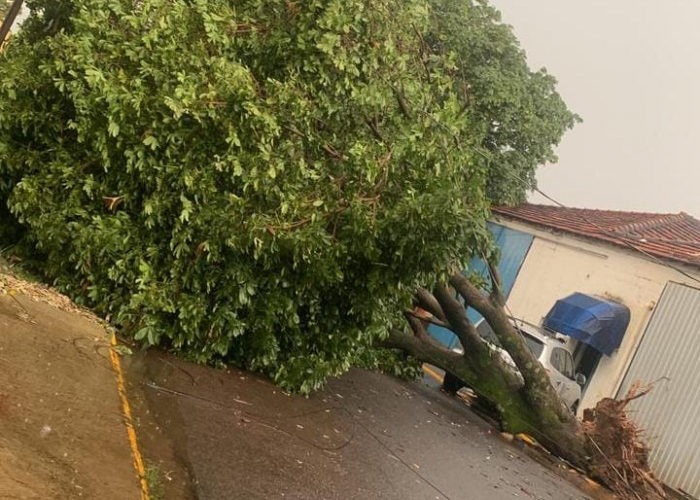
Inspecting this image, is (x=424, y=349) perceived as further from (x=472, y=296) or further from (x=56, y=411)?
(x=56, y=411)

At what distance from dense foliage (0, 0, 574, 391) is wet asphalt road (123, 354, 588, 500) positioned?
0.61 metres

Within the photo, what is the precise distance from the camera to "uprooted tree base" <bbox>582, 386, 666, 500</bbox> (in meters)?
9.55

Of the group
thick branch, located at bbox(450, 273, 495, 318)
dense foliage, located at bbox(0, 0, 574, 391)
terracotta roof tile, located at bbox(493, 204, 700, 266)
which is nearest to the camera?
dense foliage, located at bbox(0, 0, 574, 391)

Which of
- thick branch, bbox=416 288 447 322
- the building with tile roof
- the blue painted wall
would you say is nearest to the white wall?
the building with tile roof

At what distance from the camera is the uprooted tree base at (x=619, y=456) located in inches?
376

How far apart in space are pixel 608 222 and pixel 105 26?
15.3 metres

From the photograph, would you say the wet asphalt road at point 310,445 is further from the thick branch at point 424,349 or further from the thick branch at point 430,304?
the thick branch at point 430,304

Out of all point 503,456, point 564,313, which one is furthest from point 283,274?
point 564,313

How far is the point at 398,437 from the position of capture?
7.72 metres

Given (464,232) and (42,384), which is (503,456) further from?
(42,384)

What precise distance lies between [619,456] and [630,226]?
32.3ft

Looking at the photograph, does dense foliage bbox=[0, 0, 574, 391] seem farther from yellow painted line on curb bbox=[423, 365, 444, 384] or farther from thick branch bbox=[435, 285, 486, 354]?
yellow painted line on curb bbox=[423, 365, 444, 384]

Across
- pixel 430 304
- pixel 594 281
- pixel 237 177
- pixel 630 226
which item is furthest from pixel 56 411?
pixel 630 226

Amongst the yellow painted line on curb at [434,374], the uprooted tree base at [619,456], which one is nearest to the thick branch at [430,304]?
the uprooted tree base at [619,456]
